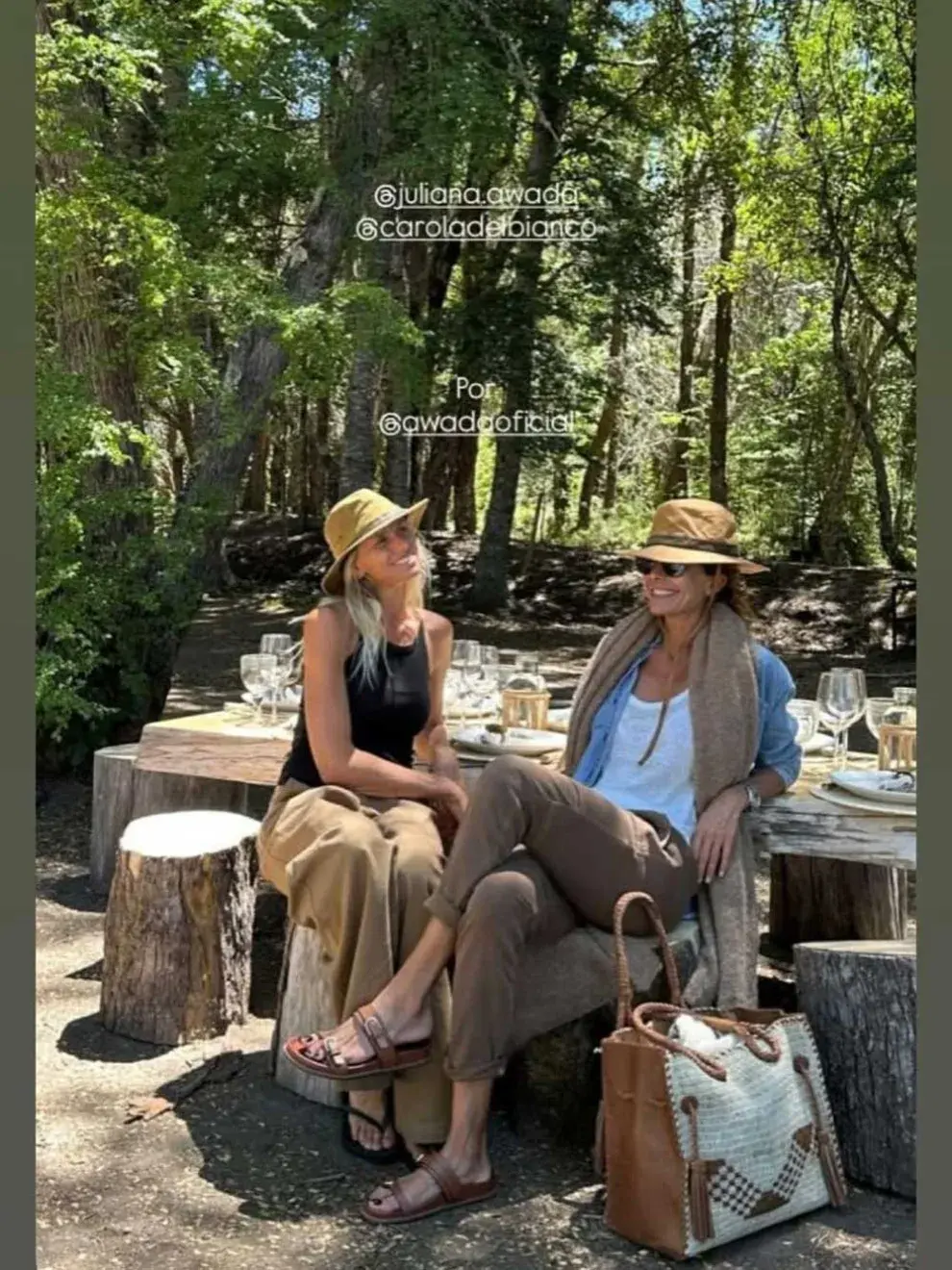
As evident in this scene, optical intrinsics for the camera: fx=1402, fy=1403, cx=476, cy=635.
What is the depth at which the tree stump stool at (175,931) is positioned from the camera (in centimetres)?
299

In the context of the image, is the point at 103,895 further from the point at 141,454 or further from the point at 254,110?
the point at 254,110

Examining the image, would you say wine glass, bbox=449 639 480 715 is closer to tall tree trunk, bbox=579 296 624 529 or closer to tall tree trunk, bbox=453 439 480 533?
tall tree trunk, bbox=579 296 624 529

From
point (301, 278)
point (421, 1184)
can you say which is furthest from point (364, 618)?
point (301, 278)

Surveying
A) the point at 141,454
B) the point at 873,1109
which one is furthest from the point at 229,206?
the point at 873,1109

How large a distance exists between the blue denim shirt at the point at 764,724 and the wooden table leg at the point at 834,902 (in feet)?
3.40

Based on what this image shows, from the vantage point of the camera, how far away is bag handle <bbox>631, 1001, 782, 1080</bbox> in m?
2.15

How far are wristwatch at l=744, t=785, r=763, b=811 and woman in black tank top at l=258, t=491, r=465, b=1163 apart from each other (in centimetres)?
56

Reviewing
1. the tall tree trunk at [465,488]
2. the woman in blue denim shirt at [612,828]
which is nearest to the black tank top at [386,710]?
the woman in blue denim shirt at [612,828]

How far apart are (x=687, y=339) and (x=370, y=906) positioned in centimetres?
1246

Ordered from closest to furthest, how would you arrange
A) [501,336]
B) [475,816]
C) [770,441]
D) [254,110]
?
[475,816], [254,110], [501,336], [770,441]

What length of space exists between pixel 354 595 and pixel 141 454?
113 inches

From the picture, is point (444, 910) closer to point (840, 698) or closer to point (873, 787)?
point (873, 787)

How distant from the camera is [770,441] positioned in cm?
1361

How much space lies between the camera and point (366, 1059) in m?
Answer: 2.43
